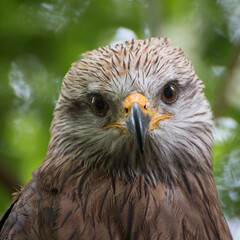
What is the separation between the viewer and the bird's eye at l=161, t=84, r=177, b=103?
374 centimetres

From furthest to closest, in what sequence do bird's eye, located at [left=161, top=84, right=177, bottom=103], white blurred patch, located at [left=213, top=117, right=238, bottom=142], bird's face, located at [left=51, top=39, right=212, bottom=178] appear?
white blurred patch, located at [left=213, top=117, right=238, bottom=142]
bird's eye, located at [left=161, top=84, right=177, bottom=103]
bird's face, located at [left=51, top=39, right=212, bottom=178]

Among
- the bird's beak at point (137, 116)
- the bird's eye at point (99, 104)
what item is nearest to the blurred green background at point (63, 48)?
the bird's eye at point (99, 104)

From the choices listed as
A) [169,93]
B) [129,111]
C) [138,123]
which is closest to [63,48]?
[169,93]

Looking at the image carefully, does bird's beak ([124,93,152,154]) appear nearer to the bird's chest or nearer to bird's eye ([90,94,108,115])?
bird's eye ([90,94,108,115])

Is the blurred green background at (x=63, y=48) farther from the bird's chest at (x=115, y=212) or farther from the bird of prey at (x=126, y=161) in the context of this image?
the bird's chest at (x=115, y=212)

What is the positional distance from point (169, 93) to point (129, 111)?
17.5 inches

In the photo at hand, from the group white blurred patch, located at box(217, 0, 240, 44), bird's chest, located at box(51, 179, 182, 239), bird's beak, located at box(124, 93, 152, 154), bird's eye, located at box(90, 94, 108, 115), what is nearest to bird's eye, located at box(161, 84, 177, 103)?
bird's beak, located at box(124, 93, 152, 154)

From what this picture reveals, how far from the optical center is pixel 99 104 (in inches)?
145

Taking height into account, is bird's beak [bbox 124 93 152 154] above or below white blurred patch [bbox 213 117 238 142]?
below

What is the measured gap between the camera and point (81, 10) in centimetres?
542

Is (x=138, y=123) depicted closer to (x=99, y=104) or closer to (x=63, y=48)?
(x=99, y=104)

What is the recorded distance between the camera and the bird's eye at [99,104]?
368cm

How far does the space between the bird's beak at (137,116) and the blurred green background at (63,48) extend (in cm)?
174

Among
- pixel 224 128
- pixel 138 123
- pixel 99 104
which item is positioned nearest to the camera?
pixel 138 123
